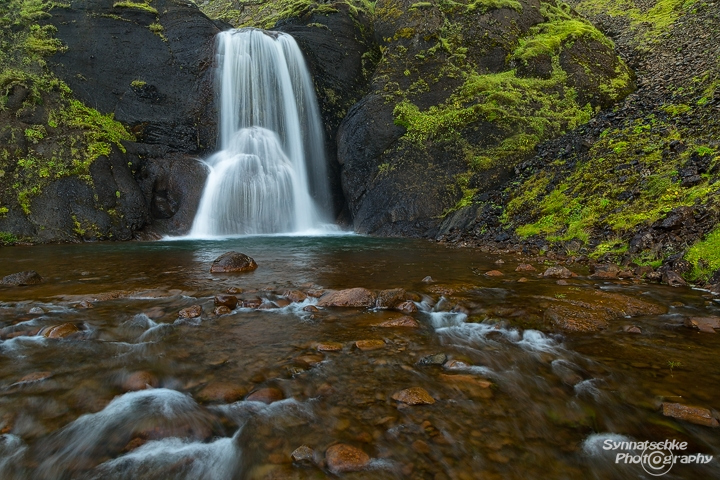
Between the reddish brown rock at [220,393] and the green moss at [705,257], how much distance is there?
753 cm

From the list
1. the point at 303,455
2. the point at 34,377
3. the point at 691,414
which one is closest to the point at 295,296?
the point at 34,377

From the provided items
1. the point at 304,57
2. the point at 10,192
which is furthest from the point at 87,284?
the point at 304,57

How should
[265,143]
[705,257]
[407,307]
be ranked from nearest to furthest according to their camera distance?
1. [407,307]
2. [705,257]
3. [265,143]

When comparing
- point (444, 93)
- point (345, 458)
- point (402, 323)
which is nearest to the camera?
point (345, 458)

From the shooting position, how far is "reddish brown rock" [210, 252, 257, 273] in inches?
354

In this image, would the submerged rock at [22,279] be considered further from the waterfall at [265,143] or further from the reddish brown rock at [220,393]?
the waterfall at [265,143]

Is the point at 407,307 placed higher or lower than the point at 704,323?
lower

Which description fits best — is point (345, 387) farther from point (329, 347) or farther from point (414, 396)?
point (329, 347)

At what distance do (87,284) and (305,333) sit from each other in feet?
18.1

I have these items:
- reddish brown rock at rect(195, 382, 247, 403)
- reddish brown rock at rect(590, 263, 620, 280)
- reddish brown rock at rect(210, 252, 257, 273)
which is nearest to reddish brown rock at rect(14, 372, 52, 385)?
reddish brown rock at rect(195, 382, 247, 403)

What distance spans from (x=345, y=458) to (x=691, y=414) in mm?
2703

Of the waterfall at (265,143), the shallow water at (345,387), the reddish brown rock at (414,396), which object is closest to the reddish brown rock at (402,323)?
the shallow water at (345,387)

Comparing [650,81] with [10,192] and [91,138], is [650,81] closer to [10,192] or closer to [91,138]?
[91,138]

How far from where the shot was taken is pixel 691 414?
287 centimetres
